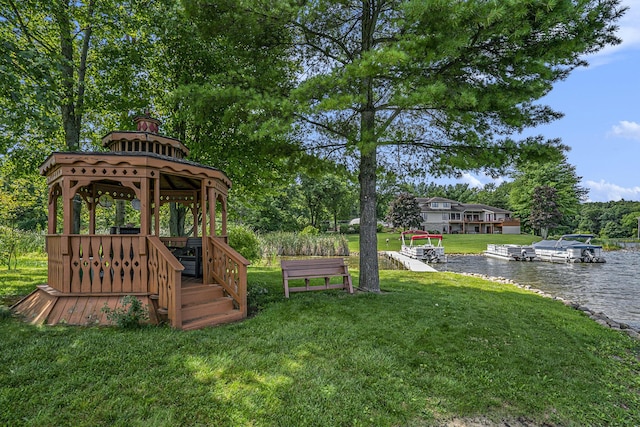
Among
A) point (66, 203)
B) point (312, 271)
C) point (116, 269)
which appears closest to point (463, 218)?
point (312, 271)

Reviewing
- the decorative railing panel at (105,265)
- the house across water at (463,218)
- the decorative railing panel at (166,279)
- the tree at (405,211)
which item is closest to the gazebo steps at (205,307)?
the decorative railing panel at (166,279)

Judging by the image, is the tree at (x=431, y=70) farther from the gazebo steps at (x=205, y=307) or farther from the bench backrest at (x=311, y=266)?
the gazebo steps at (x=205, y=307)

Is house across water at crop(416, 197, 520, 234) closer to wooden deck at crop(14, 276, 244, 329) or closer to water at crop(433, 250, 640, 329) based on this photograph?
water at crop(433, 250, 640, 329)

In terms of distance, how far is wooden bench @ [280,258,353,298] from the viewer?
7.37 meters

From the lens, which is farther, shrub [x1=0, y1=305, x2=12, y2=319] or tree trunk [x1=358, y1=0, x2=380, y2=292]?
tree trunk [x1=358, y1=0, x2=380, y2=292]

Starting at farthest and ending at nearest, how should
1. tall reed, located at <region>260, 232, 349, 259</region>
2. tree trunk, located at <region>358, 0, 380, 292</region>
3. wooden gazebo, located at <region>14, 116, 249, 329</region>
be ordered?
tall reed, located at <region>260, 232, 349, 259</region> < tree trunk, located at <region>358, 0, 380, 292</region> < wooden gazebo, located at <region>14, 116, 249, 329</region>

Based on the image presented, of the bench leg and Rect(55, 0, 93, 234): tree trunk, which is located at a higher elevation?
Rect(55, 0, 93, 234): tree trunk

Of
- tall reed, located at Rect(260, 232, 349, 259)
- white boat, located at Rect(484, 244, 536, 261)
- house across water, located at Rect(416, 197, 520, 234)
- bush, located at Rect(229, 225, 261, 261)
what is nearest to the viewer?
bush, located at Rect(229, 225, 261, 261)

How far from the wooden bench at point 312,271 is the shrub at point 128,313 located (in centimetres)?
292

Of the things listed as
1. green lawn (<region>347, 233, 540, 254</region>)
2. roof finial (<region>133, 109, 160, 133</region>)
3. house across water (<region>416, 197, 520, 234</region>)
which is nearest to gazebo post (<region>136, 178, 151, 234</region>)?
roof finial (<region>133, 109, 160, 133</region>)

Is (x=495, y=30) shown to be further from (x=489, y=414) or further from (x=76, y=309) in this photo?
(x=76, y=309)

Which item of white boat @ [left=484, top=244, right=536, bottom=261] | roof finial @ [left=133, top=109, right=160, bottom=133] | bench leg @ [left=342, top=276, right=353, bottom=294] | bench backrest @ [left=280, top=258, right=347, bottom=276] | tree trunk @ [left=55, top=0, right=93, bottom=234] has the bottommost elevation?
white boat @ [left=484, top=244, right=536, bottom=261]

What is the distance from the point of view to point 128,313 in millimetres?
5004

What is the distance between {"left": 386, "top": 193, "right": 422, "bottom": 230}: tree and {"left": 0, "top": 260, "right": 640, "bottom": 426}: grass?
1457 inches
